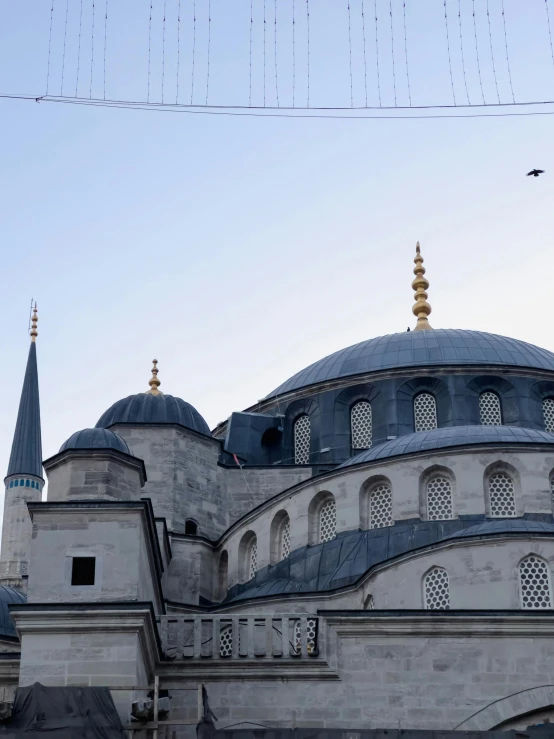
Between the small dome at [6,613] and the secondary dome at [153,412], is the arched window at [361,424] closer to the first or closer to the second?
the secondary dome at [153,412]

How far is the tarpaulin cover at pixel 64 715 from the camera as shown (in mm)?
18922

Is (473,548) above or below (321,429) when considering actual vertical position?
below

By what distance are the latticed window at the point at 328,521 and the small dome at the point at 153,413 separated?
5.05 meters

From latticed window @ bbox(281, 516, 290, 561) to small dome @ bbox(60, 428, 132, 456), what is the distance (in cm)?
634

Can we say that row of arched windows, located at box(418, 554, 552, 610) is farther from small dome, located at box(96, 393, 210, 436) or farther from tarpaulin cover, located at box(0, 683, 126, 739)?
small dome, located at box(96, 393, 210, 436)

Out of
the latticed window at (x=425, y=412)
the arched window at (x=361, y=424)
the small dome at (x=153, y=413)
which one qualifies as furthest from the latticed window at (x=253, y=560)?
the latticed window at (x=425, y=412)

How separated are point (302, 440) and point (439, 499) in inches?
325

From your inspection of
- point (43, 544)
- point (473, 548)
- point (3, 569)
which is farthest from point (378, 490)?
point (3, 569)

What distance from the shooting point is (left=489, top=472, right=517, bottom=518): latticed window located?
2619 centimetres

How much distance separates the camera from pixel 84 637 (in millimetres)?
19812

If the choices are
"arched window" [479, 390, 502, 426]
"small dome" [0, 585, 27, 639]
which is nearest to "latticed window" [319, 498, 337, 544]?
"small dome" [0, 585, 27, 639]

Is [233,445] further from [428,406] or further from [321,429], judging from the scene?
[428,406]

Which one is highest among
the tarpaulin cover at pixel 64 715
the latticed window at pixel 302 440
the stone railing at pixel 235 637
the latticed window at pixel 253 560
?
the latticed window at pixel 302 440

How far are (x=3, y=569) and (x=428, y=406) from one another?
20054 millimetres
